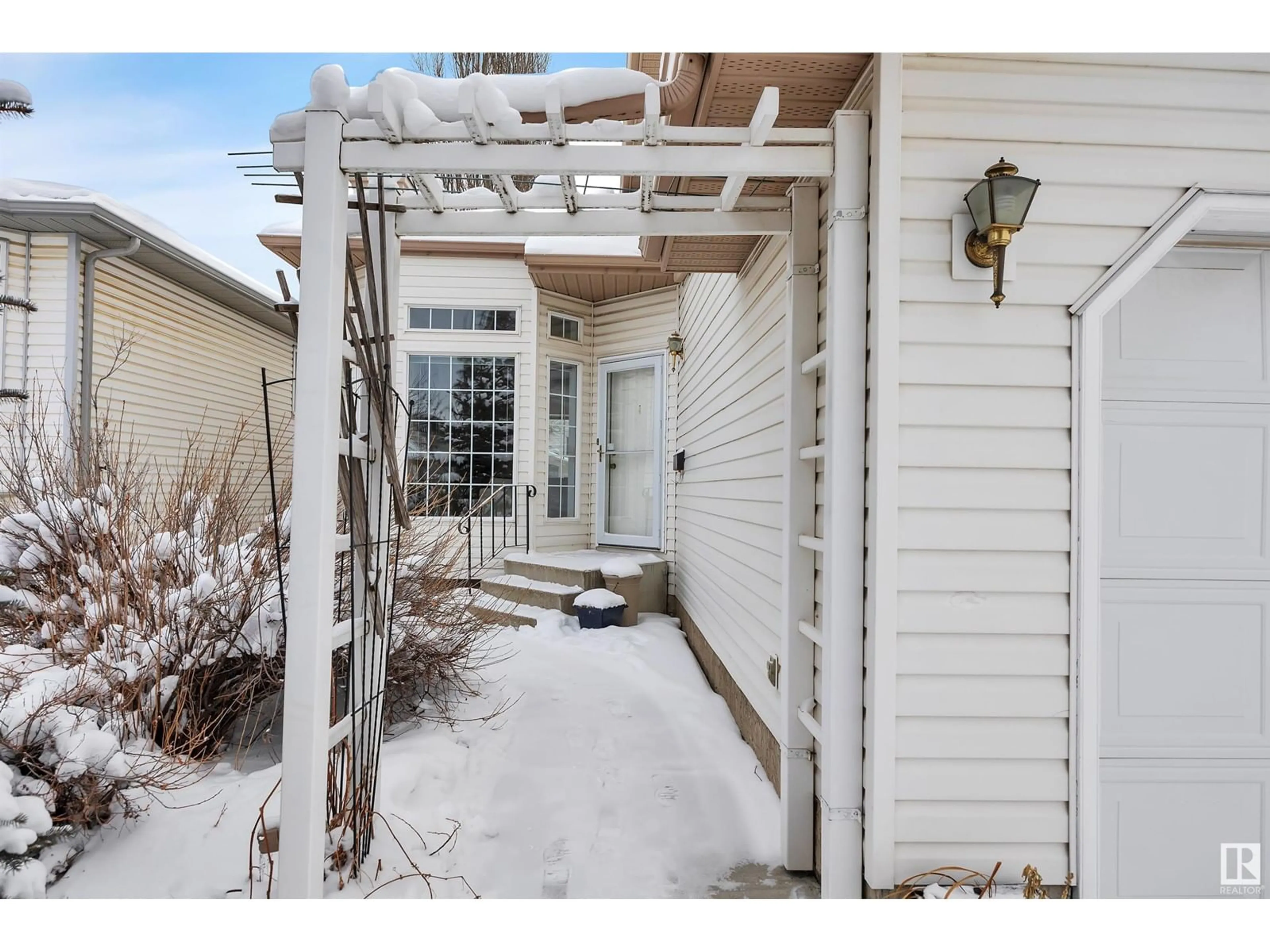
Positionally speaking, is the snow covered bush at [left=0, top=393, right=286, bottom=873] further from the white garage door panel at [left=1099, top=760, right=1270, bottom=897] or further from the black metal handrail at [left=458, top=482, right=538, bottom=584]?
the black metal handrail at [left=458, top=482, right=538, bottom=584]

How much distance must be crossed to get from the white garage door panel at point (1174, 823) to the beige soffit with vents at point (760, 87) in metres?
2.34

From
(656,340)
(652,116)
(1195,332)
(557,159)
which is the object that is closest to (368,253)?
(557,159)

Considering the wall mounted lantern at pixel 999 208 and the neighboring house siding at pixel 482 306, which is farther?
the neighboring house siding at pixel 482 306

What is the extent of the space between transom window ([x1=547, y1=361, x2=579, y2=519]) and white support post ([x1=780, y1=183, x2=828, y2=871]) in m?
4.92

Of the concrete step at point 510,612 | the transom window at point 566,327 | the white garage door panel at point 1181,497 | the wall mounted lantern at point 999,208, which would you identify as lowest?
the concrete step at point 510,612

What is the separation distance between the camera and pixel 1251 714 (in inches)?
87.4

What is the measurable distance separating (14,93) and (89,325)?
2.93m

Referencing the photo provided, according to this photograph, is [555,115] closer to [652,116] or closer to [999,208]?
[652,116]

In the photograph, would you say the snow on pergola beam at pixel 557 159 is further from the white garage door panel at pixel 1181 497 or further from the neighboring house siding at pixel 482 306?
the neighboring house siding at pixel 482 306

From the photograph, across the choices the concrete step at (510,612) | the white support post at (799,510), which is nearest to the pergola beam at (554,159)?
the white support post at (799,510)

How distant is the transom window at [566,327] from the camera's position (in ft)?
23.6
